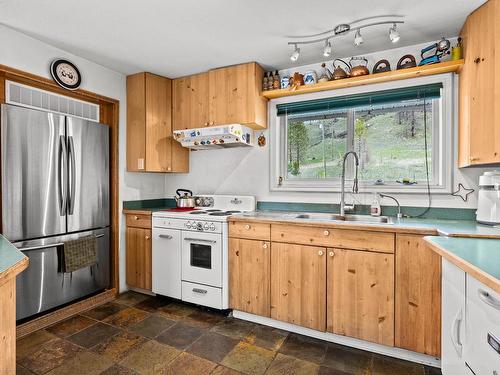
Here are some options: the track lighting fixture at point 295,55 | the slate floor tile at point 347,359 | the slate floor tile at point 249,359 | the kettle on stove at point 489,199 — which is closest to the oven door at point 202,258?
the slate floor tile at point 249,359

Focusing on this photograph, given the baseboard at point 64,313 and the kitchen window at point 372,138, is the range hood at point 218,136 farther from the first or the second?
the baseboard at point 64,313

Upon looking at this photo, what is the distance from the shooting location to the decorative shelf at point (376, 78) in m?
2.14

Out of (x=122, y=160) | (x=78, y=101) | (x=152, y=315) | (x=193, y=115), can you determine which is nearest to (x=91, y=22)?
(x=78, y=101)

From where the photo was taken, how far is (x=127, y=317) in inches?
99.7

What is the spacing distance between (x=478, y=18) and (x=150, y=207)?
3495 millimetres

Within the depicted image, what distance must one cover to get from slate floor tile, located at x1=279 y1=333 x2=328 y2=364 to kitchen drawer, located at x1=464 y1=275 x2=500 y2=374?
3.26 ft

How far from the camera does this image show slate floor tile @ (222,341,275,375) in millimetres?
1824

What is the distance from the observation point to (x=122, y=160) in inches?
122

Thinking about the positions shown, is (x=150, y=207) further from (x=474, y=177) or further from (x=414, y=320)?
(x=474, y=177)

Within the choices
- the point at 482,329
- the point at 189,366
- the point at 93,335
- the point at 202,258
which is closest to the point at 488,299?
→ the point at 482,329

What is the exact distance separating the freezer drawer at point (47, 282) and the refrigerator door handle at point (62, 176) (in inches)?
11.4

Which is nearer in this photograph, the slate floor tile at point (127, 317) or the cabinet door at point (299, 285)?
the cabinet door at point (299, 285)

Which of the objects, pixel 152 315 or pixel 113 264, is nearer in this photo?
pixel 152 315

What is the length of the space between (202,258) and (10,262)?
1620mm
